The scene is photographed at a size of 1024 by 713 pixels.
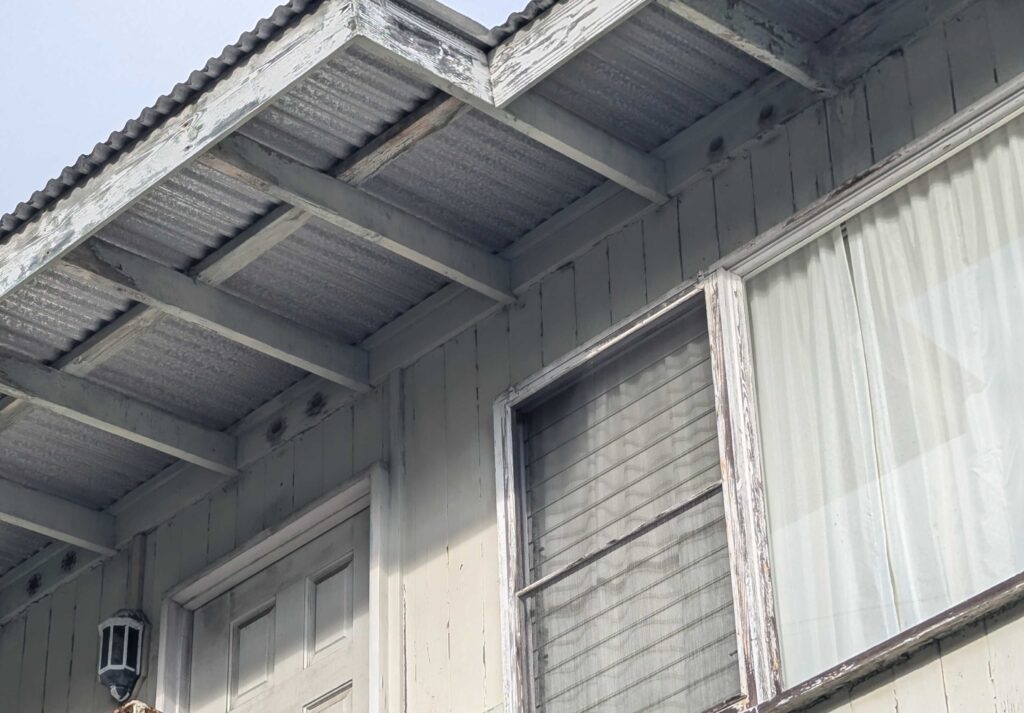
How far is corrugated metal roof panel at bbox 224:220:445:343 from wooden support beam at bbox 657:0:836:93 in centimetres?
198

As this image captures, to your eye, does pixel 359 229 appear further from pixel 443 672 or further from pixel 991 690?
pixel 991 690

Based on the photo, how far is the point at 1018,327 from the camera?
7.19m

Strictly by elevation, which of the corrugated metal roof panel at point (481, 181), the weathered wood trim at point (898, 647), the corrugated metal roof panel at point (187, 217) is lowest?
the weathered wood trim at point (898, 647)

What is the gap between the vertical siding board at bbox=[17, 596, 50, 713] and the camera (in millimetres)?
10898

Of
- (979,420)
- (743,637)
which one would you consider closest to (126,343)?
(743,637)

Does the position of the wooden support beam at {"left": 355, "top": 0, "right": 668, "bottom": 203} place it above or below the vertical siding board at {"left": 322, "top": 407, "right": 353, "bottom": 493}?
above

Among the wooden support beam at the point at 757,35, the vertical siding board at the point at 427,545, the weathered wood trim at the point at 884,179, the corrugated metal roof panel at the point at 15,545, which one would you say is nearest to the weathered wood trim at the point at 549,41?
the wooden support beam at the point at 757,35

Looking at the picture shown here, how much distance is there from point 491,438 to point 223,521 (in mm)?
1891

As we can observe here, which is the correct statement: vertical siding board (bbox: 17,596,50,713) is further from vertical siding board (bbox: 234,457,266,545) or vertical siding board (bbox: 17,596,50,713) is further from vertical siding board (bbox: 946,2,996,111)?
vertical siding board (bbox: 946,2,996,111)

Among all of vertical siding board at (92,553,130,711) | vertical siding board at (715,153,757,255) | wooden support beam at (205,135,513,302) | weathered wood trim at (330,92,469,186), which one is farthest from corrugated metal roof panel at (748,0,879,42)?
vertical siding board at (92,553,130,711)

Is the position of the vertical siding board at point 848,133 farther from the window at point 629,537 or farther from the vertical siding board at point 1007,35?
the window at point 629,537

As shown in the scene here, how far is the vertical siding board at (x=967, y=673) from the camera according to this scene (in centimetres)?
658

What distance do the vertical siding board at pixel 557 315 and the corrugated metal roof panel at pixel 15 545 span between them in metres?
3.51

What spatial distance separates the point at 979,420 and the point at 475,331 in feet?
9.55
